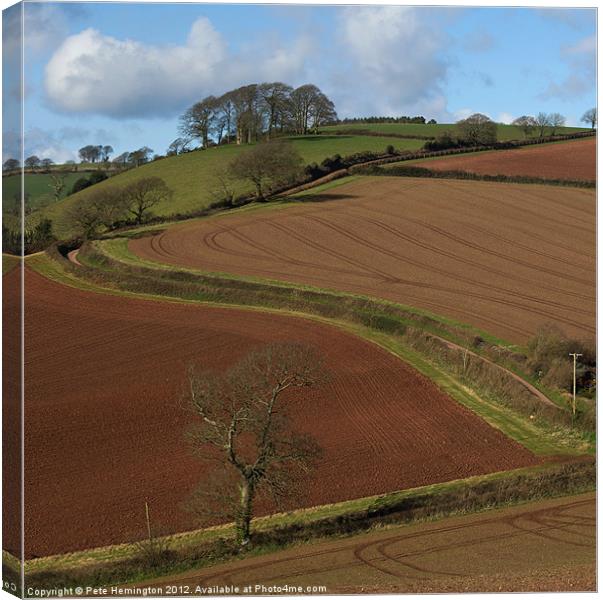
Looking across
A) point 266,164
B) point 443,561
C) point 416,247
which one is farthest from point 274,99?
point 443,561

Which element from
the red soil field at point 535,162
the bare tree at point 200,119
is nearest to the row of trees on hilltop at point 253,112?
the bare tree at point 200,119

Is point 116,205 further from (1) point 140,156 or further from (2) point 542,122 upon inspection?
(2) point 542,122

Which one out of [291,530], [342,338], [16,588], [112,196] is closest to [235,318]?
[342,338]

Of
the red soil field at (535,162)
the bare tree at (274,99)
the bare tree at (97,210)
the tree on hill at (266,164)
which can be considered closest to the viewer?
the bare tree at (274,99)

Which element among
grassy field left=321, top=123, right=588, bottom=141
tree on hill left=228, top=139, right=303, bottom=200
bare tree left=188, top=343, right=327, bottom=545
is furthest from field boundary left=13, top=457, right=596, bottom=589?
tree on hill left=228, top=139, right=303, bottom=200

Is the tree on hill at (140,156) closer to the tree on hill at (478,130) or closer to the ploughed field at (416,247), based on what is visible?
the ploughed field at (416,247)

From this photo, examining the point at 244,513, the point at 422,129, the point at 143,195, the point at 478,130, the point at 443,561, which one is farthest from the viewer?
the point at 422,129

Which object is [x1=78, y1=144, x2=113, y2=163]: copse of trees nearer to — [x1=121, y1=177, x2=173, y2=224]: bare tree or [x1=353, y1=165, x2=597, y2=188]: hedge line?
[x1=121, y1=177, x2=173, y2=224]: bare tree
